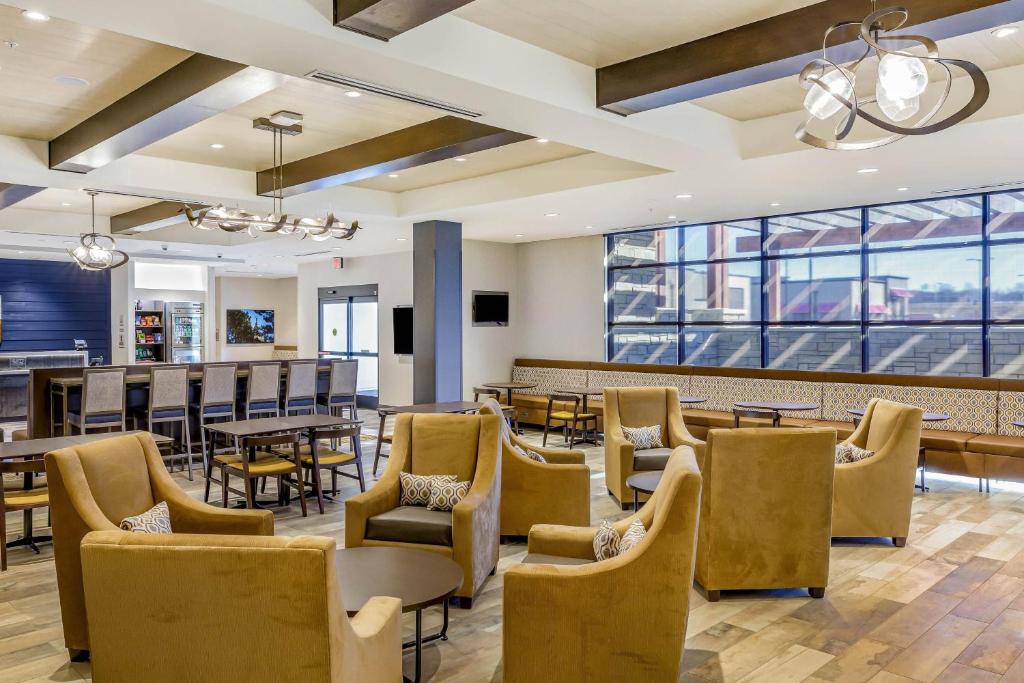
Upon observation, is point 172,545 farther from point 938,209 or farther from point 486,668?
point 938,209

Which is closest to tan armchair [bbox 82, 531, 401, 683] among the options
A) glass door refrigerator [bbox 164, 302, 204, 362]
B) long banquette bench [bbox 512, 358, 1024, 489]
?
long banquette bench [bbox 512, 358, 1024, 489]

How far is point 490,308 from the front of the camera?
416 inches

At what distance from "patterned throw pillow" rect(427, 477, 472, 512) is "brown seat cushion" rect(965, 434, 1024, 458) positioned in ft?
16.3

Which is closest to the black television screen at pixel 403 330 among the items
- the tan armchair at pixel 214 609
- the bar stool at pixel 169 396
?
the bar stool at pixel 169 396

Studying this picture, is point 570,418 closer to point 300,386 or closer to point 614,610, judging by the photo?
point 300,386

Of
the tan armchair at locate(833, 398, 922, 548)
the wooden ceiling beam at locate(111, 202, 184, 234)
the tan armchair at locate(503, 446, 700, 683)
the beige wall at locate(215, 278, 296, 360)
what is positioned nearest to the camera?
the tan armchair at locate(503, 446, 700, 683)

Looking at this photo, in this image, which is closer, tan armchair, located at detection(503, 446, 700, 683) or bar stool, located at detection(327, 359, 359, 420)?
tan armchair, located at detection(503, 446, 700, 683)

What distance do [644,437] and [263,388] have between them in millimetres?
3917

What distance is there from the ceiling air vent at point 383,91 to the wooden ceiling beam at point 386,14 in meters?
0.46

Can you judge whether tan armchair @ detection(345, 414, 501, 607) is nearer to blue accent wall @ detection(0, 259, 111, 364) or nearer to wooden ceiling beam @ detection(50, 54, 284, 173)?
wooden ceiling beam @ detection(50, 54, 284, 173)

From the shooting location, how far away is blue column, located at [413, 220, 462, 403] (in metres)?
8.14

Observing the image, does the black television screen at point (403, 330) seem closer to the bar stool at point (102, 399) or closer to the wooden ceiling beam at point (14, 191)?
the bar stool at point (102, 399)

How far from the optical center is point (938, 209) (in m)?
7.73

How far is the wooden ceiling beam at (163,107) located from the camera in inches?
151
